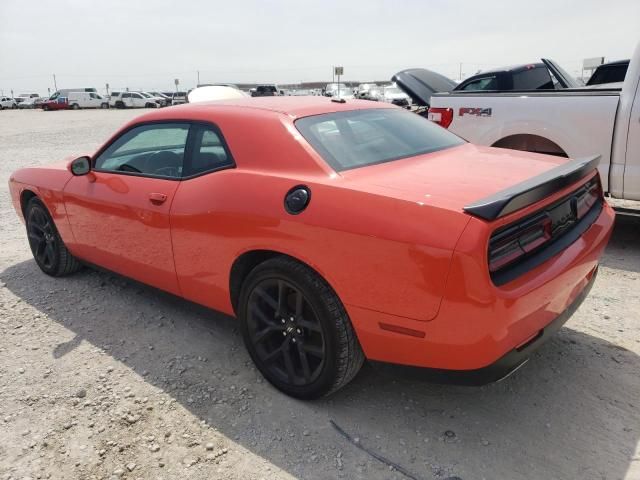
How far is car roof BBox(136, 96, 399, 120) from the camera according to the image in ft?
10.1

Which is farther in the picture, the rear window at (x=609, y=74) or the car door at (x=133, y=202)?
the rear window at (x=609, y=74)

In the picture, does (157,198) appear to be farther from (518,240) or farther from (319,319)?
(518,240)

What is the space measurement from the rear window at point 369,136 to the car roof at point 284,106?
0.07 meters

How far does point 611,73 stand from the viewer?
8.41 metres

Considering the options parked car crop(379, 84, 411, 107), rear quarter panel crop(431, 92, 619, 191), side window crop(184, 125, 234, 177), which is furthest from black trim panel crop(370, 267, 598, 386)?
parked car crop(379, 84, 411, 107)

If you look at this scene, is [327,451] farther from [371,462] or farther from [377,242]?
[377,242]

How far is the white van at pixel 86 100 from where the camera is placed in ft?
156

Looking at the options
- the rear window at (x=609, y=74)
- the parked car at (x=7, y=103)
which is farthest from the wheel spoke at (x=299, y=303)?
the parked car at (x=7, y=103)

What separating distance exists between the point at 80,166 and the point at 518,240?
3.08m

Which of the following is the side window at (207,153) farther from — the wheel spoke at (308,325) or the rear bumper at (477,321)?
the rear bumper at (477,321)

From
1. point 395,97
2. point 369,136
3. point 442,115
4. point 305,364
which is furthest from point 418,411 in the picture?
point 395,97

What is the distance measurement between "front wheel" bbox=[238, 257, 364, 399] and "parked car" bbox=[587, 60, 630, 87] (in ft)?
24.8

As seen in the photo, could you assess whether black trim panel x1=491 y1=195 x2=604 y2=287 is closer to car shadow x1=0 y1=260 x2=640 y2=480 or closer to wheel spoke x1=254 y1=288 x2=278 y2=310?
car shadow x1=0 y1=260 x2=640 y2=480

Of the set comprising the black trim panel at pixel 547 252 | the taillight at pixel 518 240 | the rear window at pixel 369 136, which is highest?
the rear window at pixel 369 136
